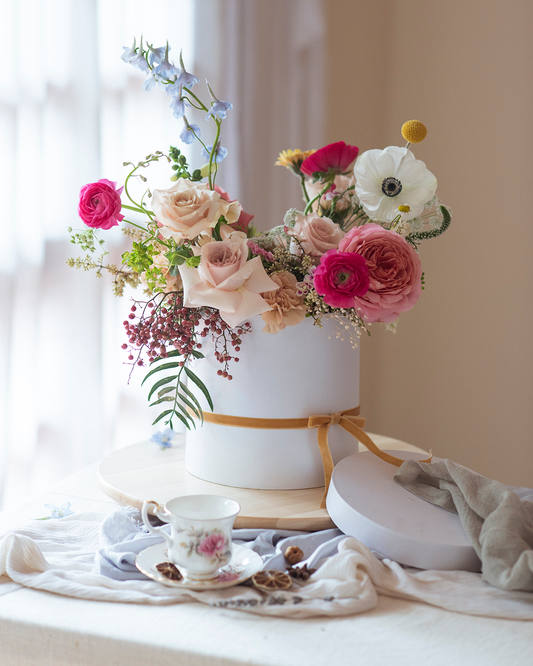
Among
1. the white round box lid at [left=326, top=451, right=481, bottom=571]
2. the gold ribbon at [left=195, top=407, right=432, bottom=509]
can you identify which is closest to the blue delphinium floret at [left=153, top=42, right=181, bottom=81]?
the gold ribbon at [left=195, top=407, right=432, bottom=509]

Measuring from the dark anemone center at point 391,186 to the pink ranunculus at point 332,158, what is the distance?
104 millimetres

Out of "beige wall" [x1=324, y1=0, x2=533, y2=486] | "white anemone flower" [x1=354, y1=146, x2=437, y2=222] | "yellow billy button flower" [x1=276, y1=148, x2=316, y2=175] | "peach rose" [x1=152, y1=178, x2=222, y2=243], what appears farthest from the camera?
"beige wall" [x1=324, y1=0, x2=533, y2=486]

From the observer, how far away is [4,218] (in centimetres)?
122

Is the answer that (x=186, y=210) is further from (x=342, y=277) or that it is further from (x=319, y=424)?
(x=319, y=424)

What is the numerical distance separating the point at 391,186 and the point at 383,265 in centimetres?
16

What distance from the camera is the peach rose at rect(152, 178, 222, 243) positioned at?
773 mm

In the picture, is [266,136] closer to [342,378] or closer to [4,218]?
[4,218]

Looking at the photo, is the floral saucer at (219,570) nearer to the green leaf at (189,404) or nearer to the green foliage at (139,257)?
the green leaf at (189,404)

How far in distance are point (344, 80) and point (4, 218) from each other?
1.55m

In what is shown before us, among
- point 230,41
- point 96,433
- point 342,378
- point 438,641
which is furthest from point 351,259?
point 230,41

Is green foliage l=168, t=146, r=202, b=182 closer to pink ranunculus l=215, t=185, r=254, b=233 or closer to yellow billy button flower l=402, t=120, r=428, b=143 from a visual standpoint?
pink ranunculus l=215, t=185, r=254, b=233

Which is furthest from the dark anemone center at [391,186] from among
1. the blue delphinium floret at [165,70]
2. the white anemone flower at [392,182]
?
the blue delphinium floret at [165,70]

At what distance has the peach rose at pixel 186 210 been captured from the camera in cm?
77

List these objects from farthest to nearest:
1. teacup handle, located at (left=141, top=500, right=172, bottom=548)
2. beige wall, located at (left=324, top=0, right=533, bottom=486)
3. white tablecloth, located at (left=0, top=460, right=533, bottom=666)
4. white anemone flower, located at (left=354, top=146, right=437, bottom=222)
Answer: beige wall, located at (left=324, top=0, right=533, bottom=486)
white anemone flower, located at (left=354, top=146, right=437, bottom=222)
teacup handle, located at (left=141, top=500, right=172, bottom=548)
white tablecloth, located at (left=0, top=460, right=533, bottom=666)
